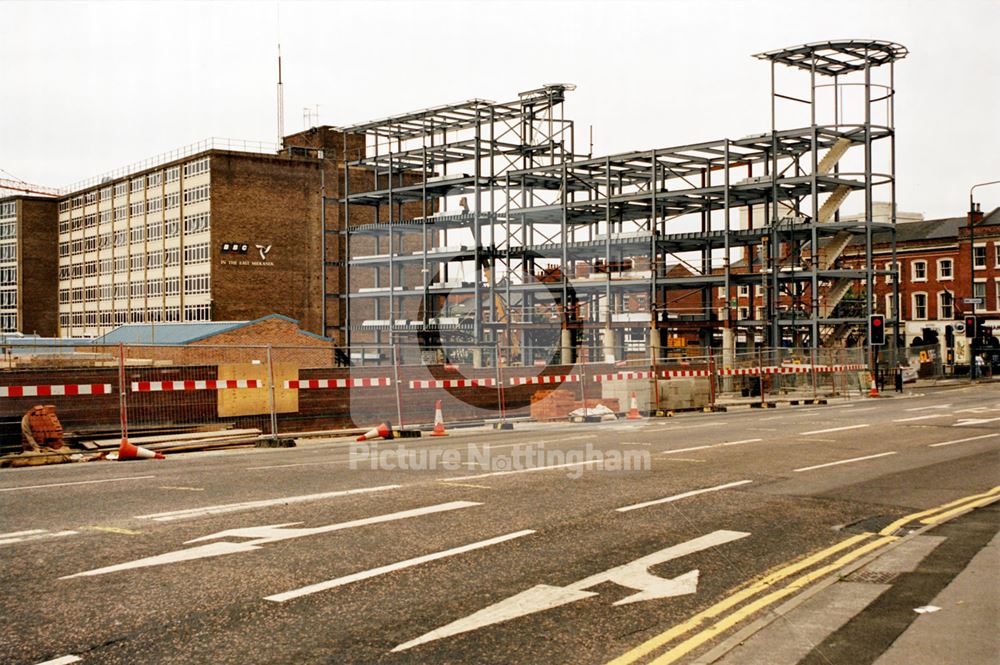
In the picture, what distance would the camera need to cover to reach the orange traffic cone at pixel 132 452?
17906 mm

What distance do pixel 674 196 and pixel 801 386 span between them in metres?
15.1

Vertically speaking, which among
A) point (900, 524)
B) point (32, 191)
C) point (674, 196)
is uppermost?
point (32, 191)

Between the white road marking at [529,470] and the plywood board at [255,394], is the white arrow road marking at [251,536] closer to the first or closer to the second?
the white road marking at [529,470]

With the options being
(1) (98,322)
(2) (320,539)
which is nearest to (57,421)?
(2) (320,539)

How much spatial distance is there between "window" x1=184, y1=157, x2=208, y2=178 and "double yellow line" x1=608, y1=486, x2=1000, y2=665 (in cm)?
7733

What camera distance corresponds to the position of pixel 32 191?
13862 centimetres

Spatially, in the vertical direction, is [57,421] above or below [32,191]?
below

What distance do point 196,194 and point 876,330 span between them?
58059 mm

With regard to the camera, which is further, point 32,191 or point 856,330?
point 32,191

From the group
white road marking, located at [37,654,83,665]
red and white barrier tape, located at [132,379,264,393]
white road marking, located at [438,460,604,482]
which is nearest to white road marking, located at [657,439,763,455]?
white road marking, located at [438,460,604,482]

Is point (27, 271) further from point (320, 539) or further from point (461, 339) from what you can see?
point (320, 539)

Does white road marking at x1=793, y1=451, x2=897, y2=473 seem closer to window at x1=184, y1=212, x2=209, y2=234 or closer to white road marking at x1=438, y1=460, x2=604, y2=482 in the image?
white road marking at x1=438, y1=460, x2=604, y2=482

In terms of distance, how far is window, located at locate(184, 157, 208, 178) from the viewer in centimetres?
8112

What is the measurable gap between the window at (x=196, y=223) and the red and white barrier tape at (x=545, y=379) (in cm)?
5707
